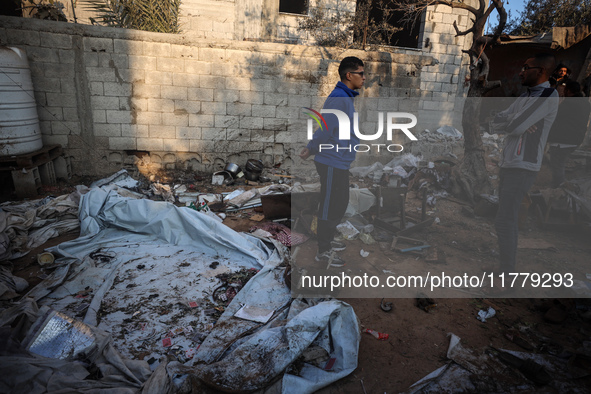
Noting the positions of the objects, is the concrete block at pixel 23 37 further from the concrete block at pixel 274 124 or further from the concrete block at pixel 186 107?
the concrete block at pixel 274 124

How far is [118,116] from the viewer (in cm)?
645

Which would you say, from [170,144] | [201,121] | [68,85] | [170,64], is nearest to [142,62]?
[170,64]

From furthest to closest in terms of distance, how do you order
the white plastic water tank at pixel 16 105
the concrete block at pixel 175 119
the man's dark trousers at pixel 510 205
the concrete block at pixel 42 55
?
1. the concrete block at pixel 175 119
2. the concrete block at pixel 42 55
3. the white plastic water tank at pixel 16 105
4. the man's dark trousers at pixel 510 205

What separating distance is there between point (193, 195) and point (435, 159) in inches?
215

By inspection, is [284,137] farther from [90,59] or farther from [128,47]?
[90,59]

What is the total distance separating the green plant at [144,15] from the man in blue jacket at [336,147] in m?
6.25

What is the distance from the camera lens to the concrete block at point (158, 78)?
Answer: 6.38 meters

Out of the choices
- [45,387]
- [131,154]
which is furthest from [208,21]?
[45,387]

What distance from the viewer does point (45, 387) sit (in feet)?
6.40

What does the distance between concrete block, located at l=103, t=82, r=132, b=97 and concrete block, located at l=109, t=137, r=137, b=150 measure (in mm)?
826

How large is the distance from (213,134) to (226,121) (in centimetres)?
38

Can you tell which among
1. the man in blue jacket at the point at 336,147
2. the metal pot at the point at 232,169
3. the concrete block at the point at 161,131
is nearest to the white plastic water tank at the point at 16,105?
the concrete block at the point at 161,131

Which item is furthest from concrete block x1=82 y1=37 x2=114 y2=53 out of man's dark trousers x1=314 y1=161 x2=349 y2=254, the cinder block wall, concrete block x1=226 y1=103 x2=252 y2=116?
man's dark trousers x1=314 y1=161 x2=349 y2=254

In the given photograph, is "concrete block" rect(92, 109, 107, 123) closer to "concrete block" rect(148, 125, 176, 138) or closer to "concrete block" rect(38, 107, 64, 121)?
"concrete block" rect(38, 107, 64, 121)
